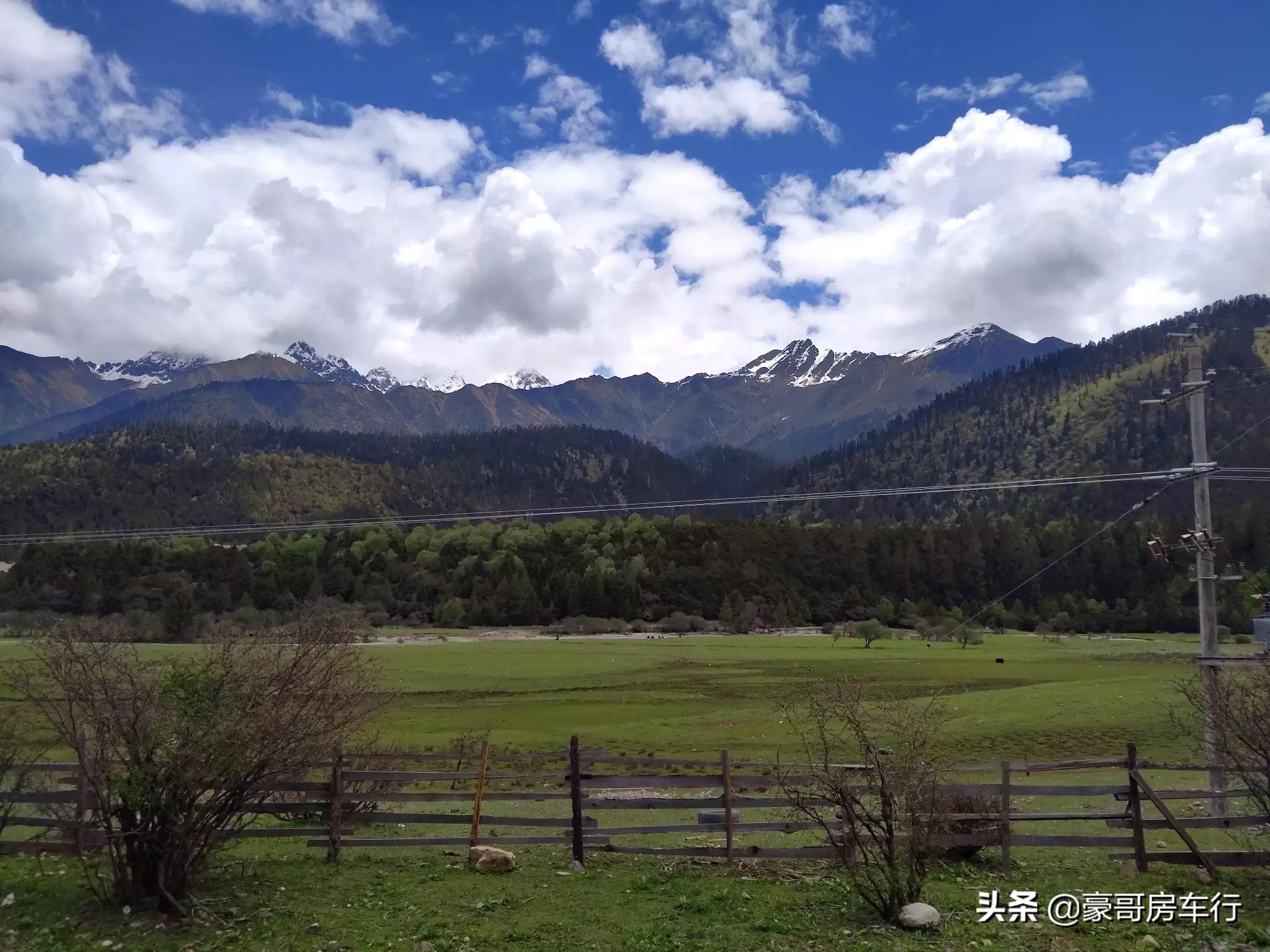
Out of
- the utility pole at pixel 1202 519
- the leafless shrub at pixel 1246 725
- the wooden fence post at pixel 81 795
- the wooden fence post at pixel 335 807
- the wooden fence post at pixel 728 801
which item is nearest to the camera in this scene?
the wooden fence post at pixel 81 795

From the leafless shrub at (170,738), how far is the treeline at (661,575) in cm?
11101

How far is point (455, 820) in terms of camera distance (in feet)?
53.6

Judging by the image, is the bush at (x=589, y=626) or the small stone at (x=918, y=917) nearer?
the small stone at (x=918, y=917)

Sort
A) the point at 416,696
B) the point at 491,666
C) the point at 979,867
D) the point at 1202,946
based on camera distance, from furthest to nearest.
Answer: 1. the point at 491,666
2. the point at 416,696
3. the point at 979,867
4. the point at 1202,946

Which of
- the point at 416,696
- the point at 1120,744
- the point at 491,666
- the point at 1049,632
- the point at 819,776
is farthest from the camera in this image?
the point at 1049,632

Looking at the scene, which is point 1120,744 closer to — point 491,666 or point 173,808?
point 173,808

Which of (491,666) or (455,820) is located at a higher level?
(455,820)

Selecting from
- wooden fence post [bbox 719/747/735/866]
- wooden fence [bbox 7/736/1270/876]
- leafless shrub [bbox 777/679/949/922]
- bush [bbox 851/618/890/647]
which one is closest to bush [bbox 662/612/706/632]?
bush [bbox 851/618/890/647]

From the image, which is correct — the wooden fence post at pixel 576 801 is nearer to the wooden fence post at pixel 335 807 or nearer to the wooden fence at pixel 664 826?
the wooden fence at pixel 664 826

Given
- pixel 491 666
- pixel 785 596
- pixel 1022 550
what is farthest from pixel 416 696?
pixel 1022 550

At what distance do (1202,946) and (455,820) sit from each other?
11613 millimetres

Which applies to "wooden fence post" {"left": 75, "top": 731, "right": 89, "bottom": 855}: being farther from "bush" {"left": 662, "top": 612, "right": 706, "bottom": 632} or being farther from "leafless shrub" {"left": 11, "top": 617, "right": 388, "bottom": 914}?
"bush" {"left": 662, "top": 612, "right": 706, "bottom": 632}

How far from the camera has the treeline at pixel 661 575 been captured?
5064 inches

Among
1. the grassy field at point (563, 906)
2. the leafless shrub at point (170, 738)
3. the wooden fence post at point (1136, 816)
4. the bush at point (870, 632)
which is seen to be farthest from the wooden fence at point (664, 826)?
the bush at point (870, 632)
